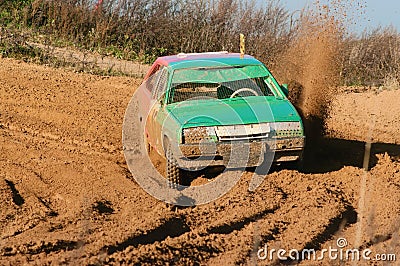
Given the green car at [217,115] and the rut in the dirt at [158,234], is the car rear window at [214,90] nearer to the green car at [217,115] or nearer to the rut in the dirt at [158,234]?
the green car at [217,115]

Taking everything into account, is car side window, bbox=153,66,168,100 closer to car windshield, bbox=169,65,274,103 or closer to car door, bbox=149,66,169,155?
car door, bbox=149,66,169,155

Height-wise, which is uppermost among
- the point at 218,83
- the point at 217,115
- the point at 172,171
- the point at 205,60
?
the point at 205,60

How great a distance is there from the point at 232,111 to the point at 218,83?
0.81 metres

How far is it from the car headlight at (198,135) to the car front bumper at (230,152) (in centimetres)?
6

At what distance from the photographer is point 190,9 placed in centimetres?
2356

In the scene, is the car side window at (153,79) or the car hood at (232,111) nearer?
A: the car hood at (232,111)

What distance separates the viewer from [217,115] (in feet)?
25.7

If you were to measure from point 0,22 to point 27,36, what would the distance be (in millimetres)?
1637

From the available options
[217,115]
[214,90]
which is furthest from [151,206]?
[214,90]

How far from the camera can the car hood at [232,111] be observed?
768cm

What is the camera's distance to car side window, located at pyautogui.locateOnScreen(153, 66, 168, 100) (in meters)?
8.78

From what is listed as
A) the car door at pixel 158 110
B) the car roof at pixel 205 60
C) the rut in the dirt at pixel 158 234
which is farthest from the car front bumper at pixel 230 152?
the car roof at pixel 205 60

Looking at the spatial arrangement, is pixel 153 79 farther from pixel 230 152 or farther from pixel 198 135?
pixel 230 152

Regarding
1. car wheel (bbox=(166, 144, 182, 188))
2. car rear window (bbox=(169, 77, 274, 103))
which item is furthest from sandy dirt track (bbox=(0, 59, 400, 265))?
car rear window (bbox=(169, 77, 274, 103))
